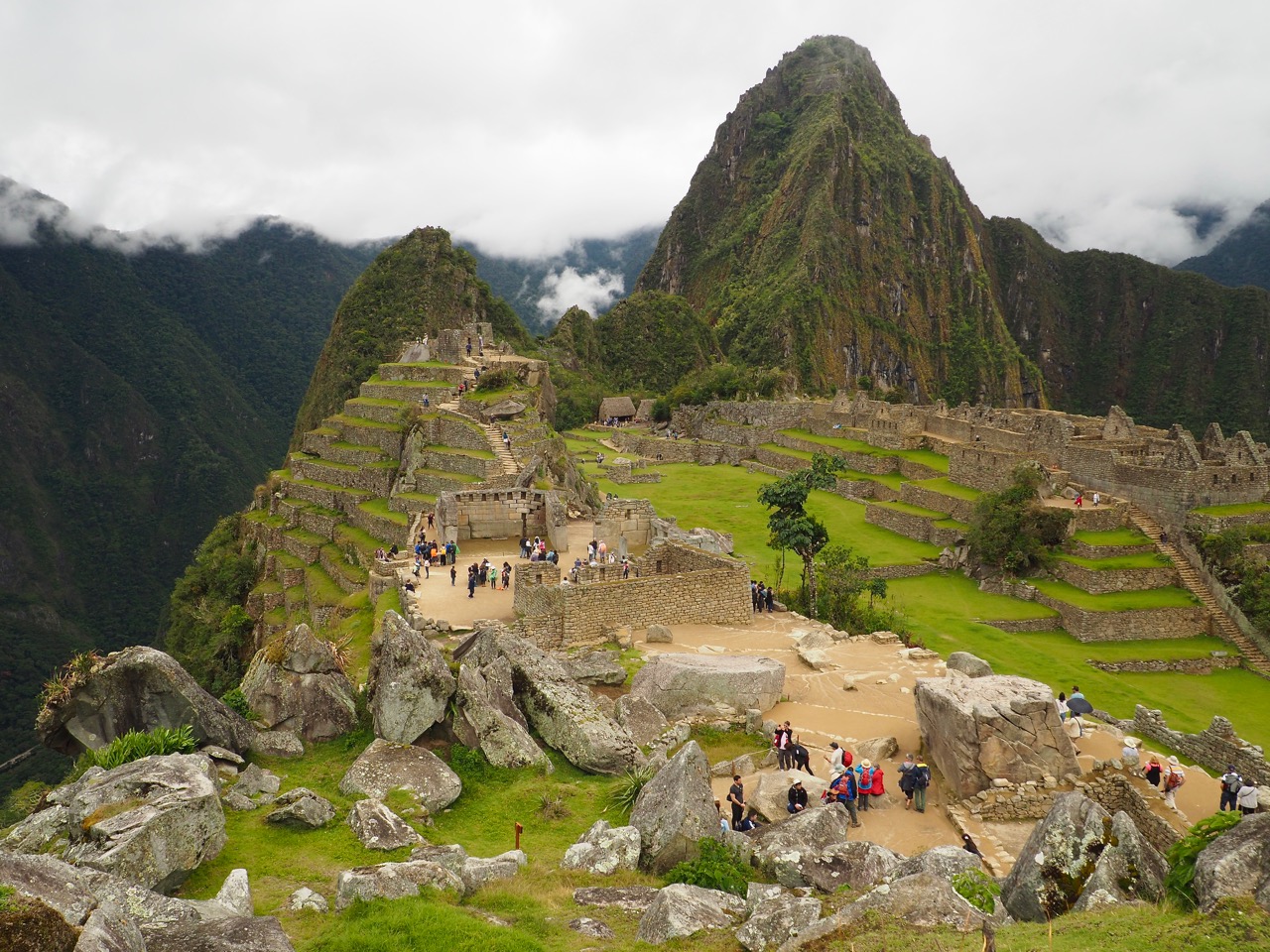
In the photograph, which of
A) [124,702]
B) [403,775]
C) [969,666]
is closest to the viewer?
[124,702]

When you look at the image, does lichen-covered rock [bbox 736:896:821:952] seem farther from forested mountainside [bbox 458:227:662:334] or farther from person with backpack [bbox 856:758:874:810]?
forested mountainside [bbox 458:227:662:334]

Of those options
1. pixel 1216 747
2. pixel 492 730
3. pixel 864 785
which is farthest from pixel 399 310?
pixel 864 785

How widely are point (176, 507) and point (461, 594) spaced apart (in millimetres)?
72076

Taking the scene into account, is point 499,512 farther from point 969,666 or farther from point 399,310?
point 399,310

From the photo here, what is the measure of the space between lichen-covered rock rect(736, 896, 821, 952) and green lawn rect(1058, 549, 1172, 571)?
110 feet

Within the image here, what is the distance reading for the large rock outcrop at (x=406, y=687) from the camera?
1137 cm

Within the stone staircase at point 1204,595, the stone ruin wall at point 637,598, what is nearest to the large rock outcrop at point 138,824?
the stone ruin wall at point 637,598

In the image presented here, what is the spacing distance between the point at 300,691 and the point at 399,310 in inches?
3310

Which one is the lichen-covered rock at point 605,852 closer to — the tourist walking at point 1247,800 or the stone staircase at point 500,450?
the tourist walking at point 1247,800

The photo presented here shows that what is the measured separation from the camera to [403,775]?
10.4 metres

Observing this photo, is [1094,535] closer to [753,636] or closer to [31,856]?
[753,636]

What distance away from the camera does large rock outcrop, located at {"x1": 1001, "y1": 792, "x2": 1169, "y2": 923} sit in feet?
25.7

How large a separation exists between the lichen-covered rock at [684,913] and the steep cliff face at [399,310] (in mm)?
75934

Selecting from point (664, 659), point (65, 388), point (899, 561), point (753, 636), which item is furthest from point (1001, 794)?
point (65, 388)
